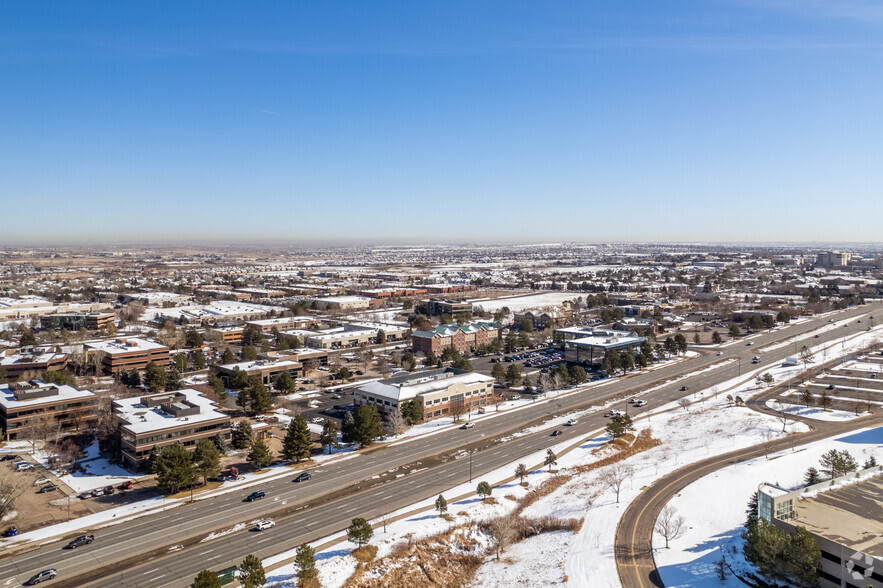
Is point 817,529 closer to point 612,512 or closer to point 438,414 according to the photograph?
point 612,512

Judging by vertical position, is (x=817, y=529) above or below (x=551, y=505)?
above

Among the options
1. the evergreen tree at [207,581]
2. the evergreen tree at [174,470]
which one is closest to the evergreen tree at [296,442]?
the evergreen tree at [174,470]

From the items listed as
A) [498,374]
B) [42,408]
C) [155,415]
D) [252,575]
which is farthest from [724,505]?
[42,408]

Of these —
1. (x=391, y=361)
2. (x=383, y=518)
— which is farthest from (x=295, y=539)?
(x=391, y=361)

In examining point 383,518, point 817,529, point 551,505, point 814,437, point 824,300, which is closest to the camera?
point 817,529

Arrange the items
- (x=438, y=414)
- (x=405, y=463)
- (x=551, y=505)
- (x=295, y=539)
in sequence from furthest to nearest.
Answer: (x=438, y=414)
(x=405, y=463)
(x=551, y=505)
(x=295, y=539)

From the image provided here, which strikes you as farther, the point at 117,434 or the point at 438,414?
the point at 438,414

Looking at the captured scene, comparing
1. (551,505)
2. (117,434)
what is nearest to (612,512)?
(551,505)
